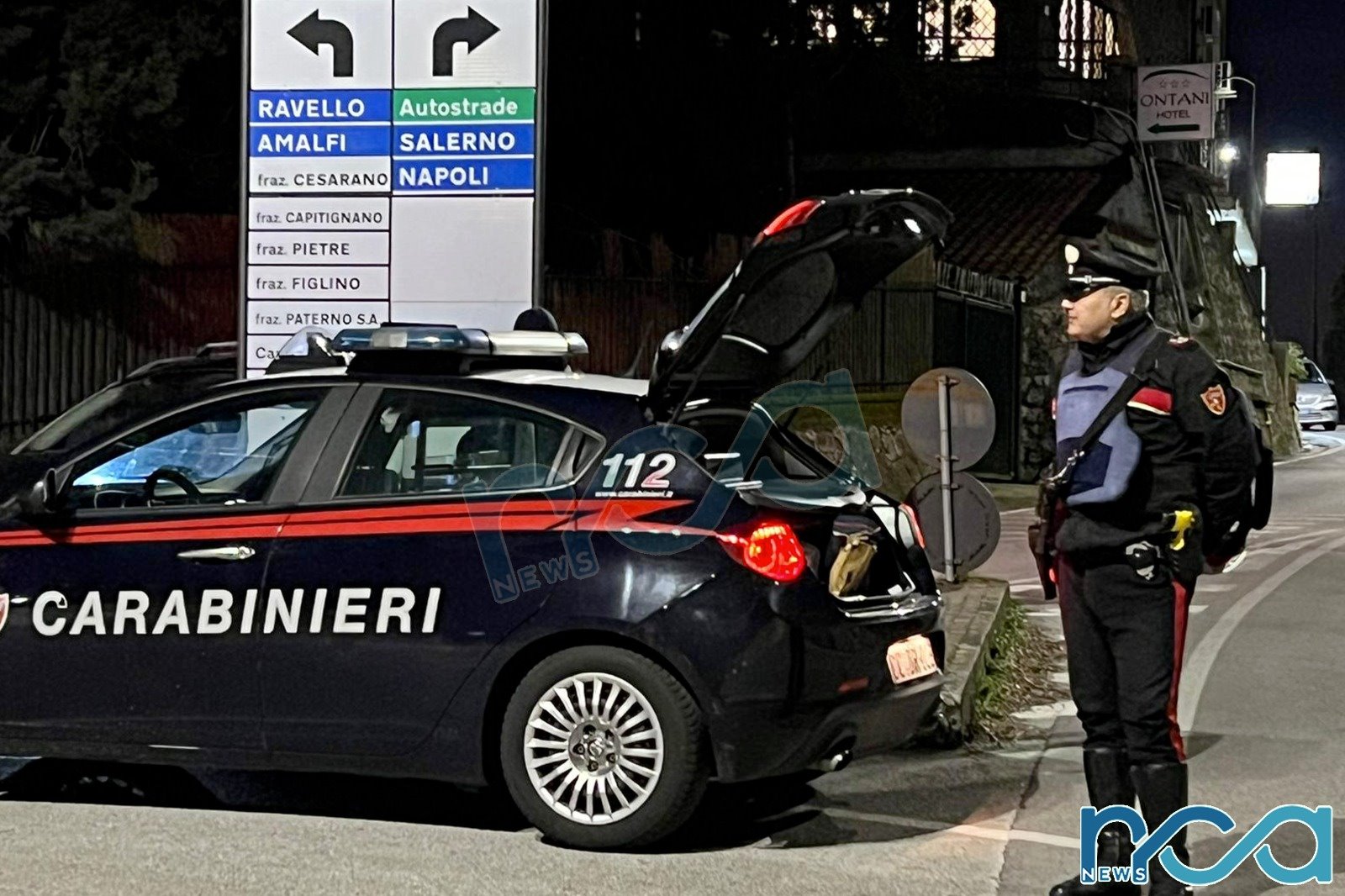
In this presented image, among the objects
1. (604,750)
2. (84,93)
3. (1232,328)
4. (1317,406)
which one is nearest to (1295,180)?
(1317,406)

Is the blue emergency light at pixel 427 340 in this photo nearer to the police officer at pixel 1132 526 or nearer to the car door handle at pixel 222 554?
the car door handle at pixel 222 554

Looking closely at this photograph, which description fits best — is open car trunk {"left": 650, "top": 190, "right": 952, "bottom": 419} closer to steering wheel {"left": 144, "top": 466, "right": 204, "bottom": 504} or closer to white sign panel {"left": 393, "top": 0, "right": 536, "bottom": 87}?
steering wheel {"left": 144, "top": 466, "right": 204, "bottom": 504}

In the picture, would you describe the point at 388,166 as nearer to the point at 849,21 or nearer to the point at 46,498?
the point at 46,498

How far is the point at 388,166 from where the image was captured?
34.1 ft

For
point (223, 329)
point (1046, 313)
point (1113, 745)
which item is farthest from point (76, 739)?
point (1046, 313)

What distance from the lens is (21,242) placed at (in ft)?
50.4

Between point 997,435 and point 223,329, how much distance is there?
41.1ft

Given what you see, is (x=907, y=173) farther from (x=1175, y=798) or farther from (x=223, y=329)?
(x=1175, y=798)

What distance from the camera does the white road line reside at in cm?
929

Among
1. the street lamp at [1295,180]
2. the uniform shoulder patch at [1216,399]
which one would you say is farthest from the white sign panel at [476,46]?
the street lamp at [1295,180]

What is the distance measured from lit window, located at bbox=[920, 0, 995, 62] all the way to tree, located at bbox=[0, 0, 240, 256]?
13420 mm

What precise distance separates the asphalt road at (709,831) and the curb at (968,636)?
23 centimetres

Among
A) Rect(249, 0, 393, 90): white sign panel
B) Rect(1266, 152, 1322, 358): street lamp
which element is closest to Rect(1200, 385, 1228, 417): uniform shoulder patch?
Rect(249, 0, 393, 90): white sign panel

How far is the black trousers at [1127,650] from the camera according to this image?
5.41 m
